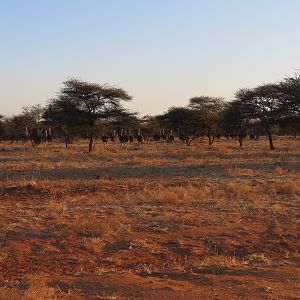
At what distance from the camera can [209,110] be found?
59.7 metres

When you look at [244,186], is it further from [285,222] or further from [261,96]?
[261,96]

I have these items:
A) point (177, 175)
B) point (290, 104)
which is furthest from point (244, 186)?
point (290, 104)

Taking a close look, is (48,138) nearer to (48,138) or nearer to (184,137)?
(48,138)

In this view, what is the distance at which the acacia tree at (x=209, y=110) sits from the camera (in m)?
57.2

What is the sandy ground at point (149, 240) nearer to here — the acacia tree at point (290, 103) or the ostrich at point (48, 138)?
the acacia tree at point (290, 103)

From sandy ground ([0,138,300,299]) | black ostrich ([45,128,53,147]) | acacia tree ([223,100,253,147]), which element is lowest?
sandy ground ([0,138,300,299])

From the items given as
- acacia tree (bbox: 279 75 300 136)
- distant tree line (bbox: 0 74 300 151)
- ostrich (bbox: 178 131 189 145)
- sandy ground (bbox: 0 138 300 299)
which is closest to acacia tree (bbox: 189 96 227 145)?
ostrich (bbox: 178 131 189 145)

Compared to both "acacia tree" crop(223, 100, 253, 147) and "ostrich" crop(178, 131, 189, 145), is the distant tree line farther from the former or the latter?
"ostrich" crop(178, 131, 189, 145)

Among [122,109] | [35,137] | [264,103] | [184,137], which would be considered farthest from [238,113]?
[35,137]

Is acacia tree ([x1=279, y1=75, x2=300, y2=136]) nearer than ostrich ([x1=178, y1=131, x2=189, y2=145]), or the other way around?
acacia tree ([x1=279, y1=75, x2=300, y2=136])

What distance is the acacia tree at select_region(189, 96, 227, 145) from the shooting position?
5722 centimetres

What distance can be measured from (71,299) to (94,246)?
3.36m

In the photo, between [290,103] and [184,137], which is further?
[184,137]

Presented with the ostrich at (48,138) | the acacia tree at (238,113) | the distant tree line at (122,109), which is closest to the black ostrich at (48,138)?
the ostrich at (48,138)
